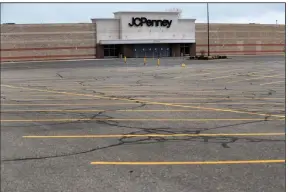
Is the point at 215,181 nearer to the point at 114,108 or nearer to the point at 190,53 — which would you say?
the point at 114,108

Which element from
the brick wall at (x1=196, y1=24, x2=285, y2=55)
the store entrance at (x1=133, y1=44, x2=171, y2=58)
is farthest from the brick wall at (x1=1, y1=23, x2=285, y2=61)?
the store entrance at (x1=133, y1=44, x2=171, y2=58)

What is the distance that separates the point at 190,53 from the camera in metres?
68.4

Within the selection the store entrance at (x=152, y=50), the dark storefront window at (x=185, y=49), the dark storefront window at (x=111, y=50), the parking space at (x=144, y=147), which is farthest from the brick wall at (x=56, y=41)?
the parking space at (x=144, y=147)

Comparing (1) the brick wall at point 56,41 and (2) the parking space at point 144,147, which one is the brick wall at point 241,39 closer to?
(1) the brick wall at point 56,41

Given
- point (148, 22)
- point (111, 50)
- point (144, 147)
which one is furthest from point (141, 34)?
point (144, 147)

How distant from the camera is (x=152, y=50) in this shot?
2603 inches

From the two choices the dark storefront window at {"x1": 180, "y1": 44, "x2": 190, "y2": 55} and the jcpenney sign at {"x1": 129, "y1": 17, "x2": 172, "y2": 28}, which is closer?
the jcpenney sign at {"x1": 129, "y1": 17, "x2": 172, "y2": 28}

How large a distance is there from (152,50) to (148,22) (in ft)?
16.9

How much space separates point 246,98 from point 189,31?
2142 inches

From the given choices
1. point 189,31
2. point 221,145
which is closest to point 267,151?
point 221,145

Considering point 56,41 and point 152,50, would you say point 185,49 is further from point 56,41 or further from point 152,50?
point 56,41

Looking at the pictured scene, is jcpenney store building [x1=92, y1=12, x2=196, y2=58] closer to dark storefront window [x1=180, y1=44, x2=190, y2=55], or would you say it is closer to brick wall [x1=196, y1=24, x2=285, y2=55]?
dark storefront window [x1=180, y1=44, x2=190, y2=55]

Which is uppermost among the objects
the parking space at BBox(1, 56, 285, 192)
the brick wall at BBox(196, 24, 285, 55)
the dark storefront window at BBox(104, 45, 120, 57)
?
the brick wall at BBox(196, 24, 285, 55)

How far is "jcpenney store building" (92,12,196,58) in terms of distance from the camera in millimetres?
62969
